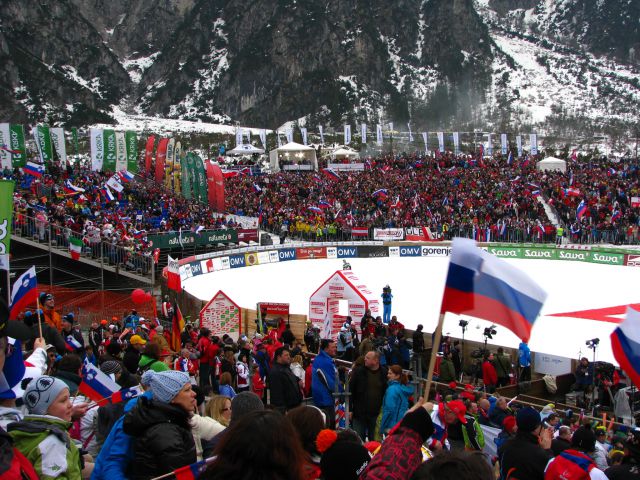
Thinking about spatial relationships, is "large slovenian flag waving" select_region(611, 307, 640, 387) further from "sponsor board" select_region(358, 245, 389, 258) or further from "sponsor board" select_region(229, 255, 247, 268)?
"sponsor board" select_region(358, 245, 389, 258)

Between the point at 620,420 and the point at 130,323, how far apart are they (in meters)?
8.92

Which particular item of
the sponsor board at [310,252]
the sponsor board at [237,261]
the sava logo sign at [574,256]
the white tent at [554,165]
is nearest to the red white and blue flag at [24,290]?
the sponsor board at [237,261]

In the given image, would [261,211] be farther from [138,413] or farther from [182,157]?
[138,413]

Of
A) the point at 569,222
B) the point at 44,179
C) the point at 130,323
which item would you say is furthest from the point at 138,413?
the point at 569,222

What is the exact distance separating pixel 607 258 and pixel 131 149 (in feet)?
80.0

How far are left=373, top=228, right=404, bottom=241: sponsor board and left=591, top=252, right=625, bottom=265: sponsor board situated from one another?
9563 millimetres

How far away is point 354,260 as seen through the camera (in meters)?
33.1

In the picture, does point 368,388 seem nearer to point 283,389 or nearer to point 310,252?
point 283,389

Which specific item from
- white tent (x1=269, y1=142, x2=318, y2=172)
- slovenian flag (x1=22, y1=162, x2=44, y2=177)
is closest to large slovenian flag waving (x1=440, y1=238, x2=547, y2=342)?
slovenian flag (x1=22, y1=162, x2=44, y2=177)

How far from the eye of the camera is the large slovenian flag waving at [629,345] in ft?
18.2

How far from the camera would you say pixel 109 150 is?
3647cm

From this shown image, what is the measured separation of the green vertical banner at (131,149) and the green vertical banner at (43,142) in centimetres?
387

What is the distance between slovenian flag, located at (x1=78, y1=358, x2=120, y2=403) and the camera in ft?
20.4

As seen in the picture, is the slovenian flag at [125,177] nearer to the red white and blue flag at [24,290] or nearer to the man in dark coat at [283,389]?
the red white and blue flag at [24,290]
